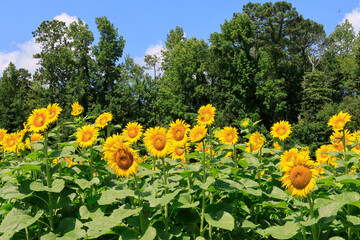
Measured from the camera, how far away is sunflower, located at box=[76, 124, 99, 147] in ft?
10.7

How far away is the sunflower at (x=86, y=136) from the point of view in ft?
10.7

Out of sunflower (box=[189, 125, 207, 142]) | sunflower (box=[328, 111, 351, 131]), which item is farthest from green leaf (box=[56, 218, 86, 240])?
sunflower (box=[328, 111, 351, 131])

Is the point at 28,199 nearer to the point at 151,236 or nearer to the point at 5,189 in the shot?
the point at 5,189

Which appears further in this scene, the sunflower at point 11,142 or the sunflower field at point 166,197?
the sunflower at point 11,142

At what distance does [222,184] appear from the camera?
2840mm

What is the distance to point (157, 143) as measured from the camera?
2.89m

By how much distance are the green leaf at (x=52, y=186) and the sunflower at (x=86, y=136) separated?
17.8 inches

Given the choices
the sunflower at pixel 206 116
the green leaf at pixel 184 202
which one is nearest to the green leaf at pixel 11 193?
the green leaf at pixel 184 202

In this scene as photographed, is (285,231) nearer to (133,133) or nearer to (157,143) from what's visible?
(157,143)

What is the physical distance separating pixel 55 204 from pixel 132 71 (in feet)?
106

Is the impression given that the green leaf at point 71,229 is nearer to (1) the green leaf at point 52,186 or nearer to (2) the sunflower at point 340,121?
(1) the green leaf at point 52,186

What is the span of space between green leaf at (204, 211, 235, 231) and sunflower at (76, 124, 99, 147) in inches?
56.1

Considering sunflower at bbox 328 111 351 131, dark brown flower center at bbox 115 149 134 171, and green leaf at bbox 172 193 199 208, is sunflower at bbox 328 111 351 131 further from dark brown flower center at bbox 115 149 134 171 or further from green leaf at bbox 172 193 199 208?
dark brown flower center at bbox 115 149 134 171

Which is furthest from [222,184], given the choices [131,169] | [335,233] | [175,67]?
[175,67]
